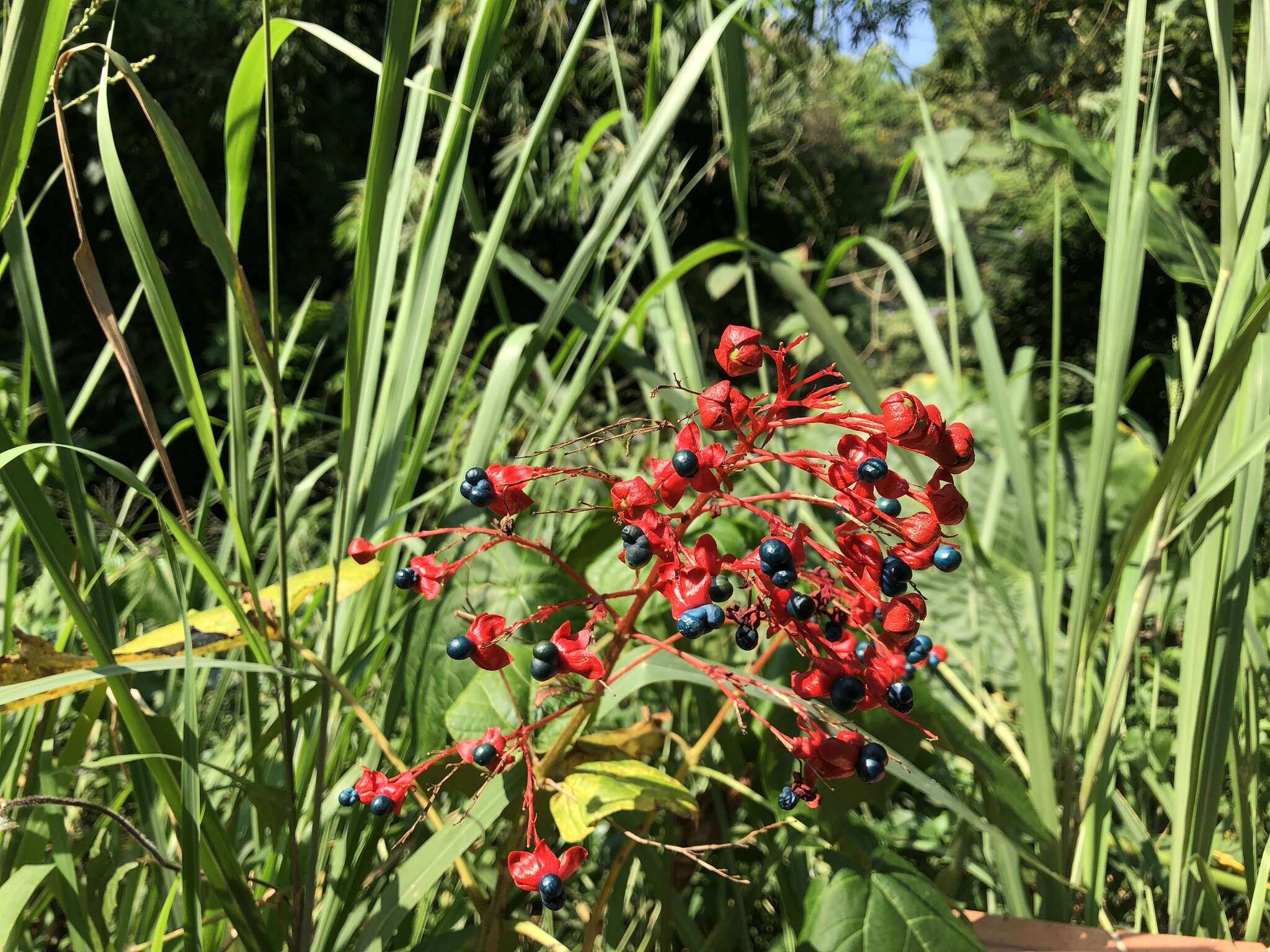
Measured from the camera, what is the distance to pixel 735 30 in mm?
717

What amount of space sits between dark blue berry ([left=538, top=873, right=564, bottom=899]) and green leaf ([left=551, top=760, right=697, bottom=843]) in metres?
0.03

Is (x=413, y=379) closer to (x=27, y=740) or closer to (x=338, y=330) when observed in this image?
(x=27, y=740)

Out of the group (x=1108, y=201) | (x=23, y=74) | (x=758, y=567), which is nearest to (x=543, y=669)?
(x=758, y=567)

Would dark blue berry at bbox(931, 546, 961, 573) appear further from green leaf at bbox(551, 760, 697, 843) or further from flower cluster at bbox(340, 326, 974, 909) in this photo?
green leaf at bbox(551, 760, 697, 843)

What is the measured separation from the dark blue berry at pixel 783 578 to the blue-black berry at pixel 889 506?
6 centimetres

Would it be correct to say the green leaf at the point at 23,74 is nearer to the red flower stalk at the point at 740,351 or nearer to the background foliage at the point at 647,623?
the background foliage at the point at 647,623

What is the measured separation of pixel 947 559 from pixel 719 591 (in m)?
0.12

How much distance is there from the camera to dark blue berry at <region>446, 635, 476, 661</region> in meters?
0.47

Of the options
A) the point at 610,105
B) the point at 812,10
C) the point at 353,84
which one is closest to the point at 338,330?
the point at 353,84

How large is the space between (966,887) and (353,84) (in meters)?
3.93

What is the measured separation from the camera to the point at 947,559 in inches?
18.5

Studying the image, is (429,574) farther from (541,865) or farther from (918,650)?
(918,650)

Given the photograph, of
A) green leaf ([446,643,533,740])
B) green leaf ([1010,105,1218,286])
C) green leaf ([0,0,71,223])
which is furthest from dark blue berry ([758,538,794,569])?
green leaf ([1010,105,1218,286])

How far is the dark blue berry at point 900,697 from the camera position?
485mm
